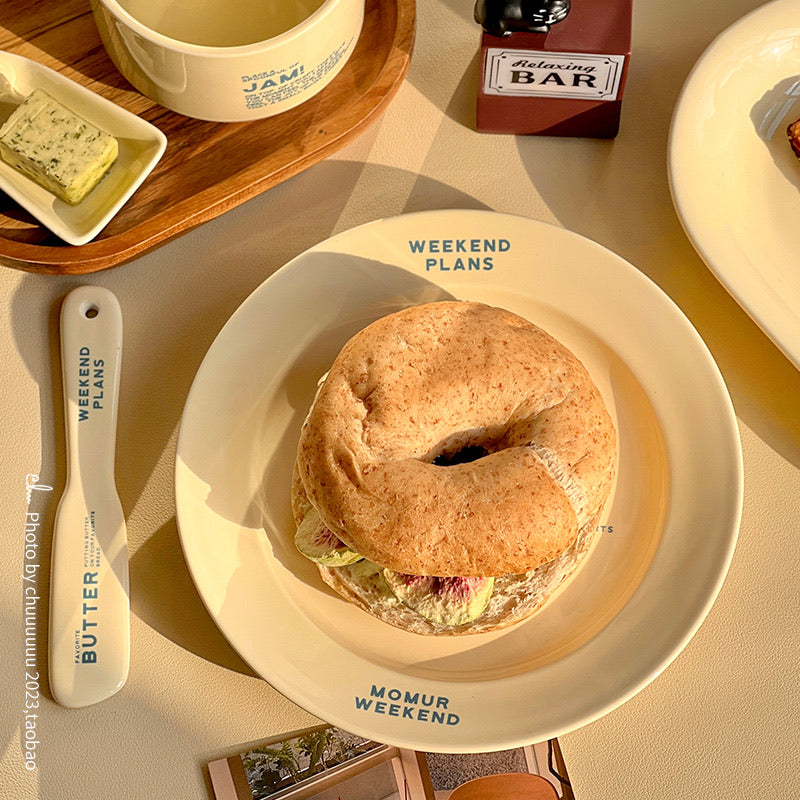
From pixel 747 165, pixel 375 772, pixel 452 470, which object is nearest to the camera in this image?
pixel 452 470

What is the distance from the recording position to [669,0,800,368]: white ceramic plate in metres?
1.13

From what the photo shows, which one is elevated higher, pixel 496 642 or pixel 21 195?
pixel 21 195

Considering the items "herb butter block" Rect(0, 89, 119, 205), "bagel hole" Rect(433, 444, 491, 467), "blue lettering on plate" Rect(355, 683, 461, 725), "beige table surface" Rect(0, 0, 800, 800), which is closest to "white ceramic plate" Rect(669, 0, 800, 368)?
"beige table surface" Rect(0, 0, 800, 800)

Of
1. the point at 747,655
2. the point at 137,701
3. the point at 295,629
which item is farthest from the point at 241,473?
the point at 747,655

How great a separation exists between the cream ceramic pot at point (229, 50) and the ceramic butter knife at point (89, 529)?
291 mm

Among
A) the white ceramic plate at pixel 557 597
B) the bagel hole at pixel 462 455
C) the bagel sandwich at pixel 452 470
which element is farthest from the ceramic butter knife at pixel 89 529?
the bagel hole at pixel 462 455

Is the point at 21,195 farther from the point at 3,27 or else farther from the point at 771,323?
the point at 771,323

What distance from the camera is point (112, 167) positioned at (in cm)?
115

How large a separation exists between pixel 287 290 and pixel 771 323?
611 mm

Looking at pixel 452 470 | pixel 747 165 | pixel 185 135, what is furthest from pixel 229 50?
pixel 747 165

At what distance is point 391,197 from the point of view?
1.26 meters

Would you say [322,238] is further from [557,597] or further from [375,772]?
[375,772]

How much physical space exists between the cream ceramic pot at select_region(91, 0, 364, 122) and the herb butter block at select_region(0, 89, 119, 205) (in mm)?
97

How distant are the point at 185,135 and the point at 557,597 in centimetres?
77
